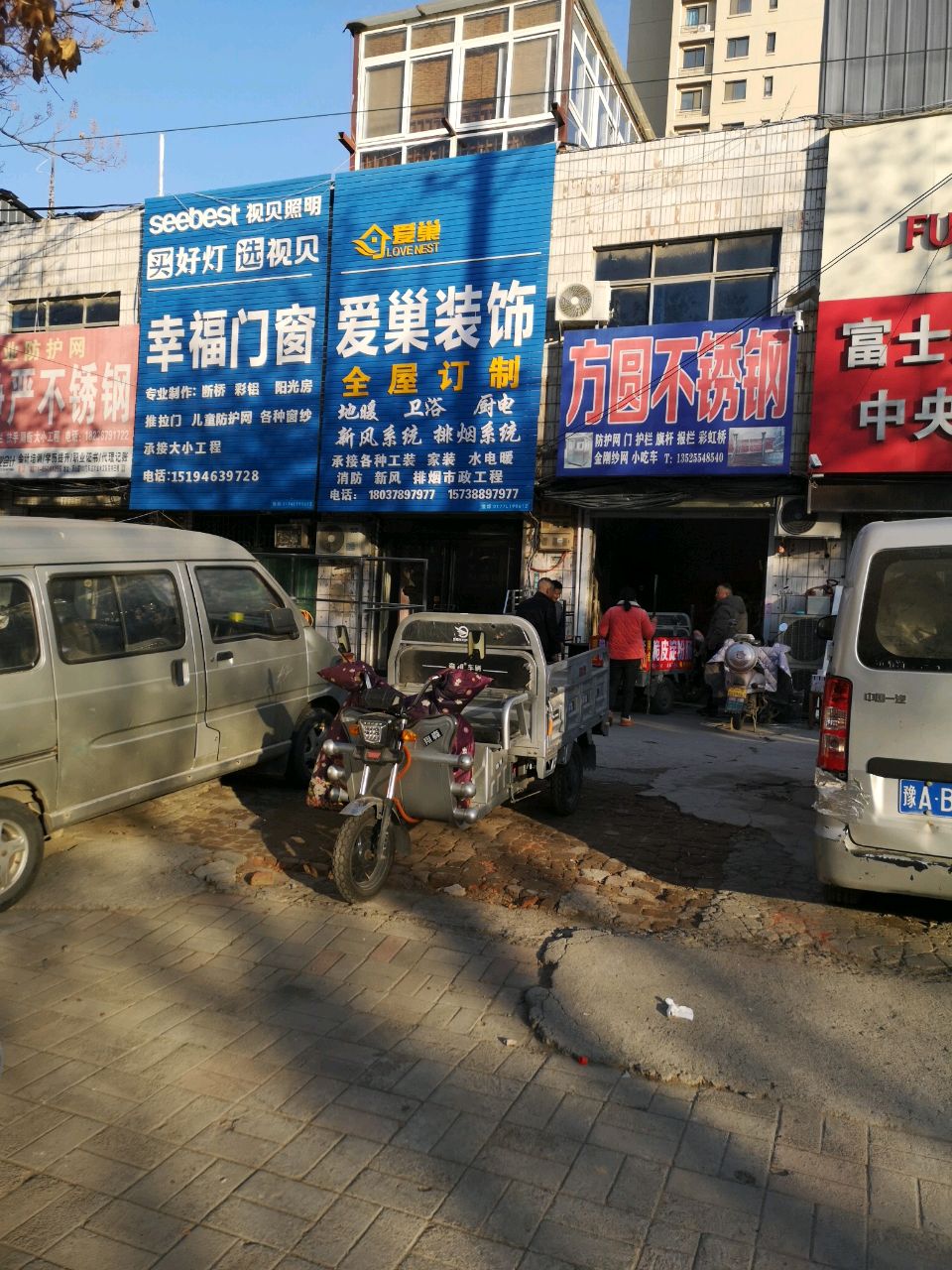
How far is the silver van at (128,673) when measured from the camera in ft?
16.9

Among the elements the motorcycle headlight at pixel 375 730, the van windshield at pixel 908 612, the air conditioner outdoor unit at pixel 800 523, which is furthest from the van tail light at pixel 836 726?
the air conditioner outdoor unit at pixel 800 523

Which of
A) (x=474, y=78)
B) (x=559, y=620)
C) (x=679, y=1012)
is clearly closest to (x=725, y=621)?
(x=559, y=620)

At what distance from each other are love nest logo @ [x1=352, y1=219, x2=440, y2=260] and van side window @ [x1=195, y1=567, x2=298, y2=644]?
8974 millimetres

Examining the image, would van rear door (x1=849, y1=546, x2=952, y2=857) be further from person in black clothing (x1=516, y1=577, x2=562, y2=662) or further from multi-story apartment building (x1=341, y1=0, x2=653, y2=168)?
multi-story apartment building (x1=341, y1=0, x2=653, y2=168)

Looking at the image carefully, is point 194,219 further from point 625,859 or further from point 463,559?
point 625,859

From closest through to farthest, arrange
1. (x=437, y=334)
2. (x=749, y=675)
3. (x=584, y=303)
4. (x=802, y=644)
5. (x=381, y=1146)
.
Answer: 1. (x=381, y=1146)
2. (x=749, y=675)
3. (x=802, y=644)
4. (x=584, y=303)
5. (x=437, y=334)

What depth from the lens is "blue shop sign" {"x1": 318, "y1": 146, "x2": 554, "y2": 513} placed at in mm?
13898

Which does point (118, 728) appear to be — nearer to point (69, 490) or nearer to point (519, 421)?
point (519, 421)

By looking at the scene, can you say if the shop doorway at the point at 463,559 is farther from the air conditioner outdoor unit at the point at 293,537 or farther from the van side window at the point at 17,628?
the van side window at the point at 17,628

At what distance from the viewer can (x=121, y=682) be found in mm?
5762

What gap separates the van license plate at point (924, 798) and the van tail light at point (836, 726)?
10.8 inches

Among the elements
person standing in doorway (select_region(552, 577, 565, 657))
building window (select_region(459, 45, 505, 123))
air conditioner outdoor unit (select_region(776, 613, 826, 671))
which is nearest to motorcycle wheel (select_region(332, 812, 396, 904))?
person standing in doorway (select_region(552, 577, 565, 657))

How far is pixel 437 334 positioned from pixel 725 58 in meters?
46.8

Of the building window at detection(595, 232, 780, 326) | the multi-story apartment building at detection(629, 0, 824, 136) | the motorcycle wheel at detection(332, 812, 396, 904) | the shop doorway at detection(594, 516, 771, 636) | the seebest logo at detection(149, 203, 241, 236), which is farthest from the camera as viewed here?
the multi-story apartment building at detection(629, 0, 824, 136)
